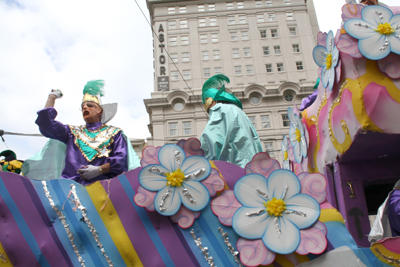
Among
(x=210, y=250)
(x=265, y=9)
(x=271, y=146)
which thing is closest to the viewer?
(x=210, y=250)

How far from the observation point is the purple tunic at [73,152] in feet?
10.8

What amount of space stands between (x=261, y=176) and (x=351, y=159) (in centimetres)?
132

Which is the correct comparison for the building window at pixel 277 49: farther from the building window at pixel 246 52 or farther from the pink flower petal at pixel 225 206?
the pink flower petal at pixel 225 206

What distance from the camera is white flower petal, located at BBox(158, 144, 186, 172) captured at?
259cm

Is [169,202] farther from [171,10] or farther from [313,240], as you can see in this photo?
[171,10]

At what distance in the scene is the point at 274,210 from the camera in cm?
238

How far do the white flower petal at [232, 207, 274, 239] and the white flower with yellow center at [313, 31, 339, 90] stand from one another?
1511 millimetres

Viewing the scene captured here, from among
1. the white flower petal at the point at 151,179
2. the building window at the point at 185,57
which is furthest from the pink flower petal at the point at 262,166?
the building window at the point at 185,57

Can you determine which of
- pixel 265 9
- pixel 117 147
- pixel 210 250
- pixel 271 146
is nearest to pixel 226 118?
pixel 117 147

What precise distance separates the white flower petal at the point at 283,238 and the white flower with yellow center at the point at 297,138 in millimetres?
2065

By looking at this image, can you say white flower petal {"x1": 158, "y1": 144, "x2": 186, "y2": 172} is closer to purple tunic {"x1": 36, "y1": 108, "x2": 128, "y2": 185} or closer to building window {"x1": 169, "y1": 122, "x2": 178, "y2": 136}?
purple tunic {"x1": 36, "y1": 108, "x2": 128, "y2": 185}

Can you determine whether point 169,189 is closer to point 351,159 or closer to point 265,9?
point 351,159

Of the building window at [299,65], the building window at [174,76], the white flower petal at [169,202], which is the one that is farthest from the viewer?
the building window at [299,65]

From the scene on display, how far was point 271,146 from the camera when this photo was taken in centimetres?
2545
